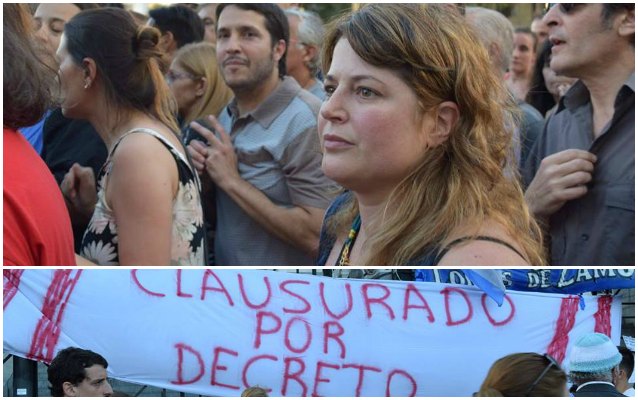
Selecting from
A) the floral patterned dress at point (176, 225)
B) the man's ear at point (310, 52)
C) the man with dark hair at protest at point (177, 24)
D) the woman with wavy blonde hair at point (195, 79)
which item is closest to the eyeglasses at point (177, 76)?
the woman with wavy blonde hair at point (195, 79)

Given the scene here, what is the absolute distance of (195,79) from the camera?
12.8 feet

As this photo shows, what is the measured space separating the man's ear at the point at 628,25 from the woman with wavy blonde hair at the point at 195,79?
Result: 5.10 feet

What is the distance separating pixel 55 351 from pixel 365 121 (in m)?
0.84

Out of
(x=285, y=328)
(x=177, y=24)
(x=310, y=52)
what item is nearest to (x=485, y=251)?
(x=285, y=328)

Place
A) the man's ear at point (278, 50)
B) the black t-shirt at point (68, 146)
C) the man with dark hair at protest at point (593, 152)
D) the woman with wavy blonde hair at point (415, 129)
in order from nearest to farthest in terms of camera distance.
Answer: the woman with wavy blonde hair at point (415, 129) → the man with dark hair at protest at point (593, 152) → the black t-shirt at point (68, 146) → the man's ear at point (278, 50)

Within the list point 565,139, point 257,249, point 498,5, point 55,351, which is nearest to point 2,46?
point 55,351

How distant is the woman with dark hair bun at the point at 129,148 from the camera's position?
2.51m

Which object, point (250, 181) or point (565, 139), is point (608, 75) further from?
point (250, 181)

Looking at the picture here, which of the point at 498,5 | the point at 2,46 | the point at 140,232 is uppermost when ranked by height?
the point at 498,5

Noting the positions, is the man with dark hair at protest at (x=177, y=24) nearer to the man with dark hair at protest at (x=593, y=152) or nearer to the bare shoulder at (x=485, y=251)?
the man with dark hair at protest at (x=593, y=152)

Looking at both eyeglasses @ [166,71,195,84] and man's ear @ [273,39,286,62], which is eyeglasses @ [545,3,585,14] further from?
eyeglasses @ [166,71,195,84]

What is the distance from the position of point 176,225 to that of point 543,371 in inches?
40.8

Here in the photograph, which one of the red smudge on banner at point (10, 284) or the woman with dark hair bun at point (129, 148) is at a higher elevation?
the woman with dark hair bun at point (129, 148)

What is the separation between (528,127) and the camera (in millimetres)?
3318
